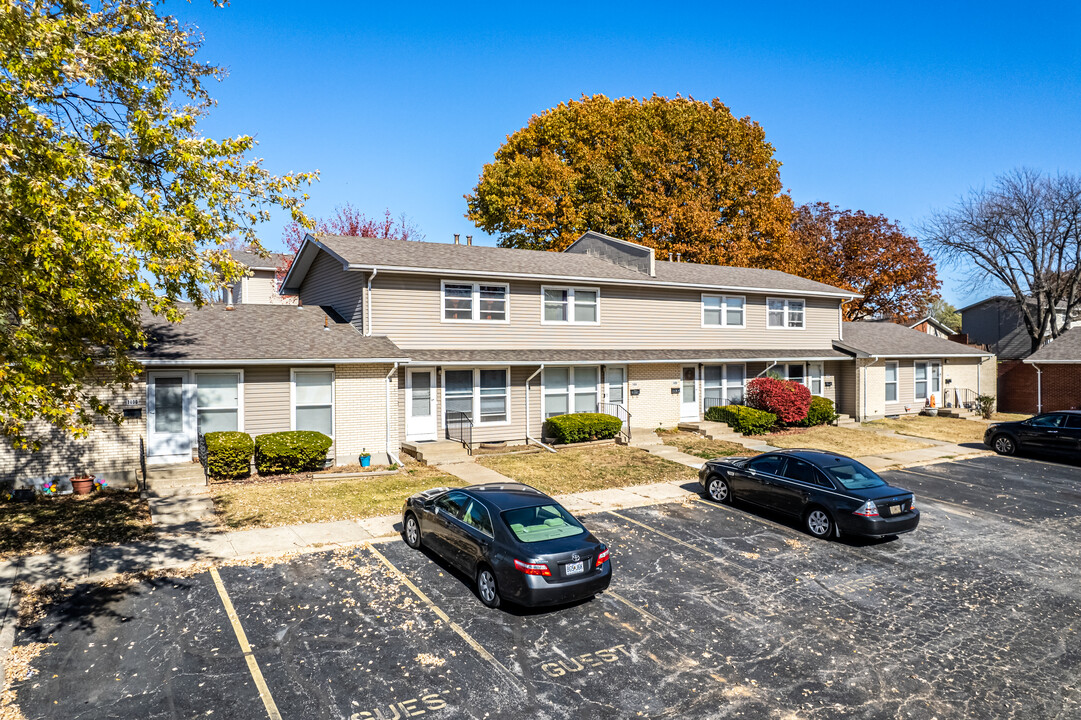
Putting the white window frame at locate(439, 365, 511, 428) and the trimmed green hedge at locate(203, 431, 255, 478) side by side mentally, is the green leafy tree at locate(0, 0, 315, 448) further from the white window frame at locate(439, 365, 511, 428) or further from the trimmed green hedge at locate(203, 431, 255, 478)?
the white window frame at locate(439, 365, 511, 428)

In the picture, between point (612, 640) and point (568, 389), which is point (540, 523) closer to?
point (612, 640)

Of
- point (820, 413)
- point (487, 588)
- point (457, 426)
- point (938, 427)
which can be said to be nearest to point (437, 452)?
point (457, 426)

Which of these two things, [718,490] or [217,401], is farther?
[217,401]

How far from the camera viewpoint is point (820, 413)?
27.6m

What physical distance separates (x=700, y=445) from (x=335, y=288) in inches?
538

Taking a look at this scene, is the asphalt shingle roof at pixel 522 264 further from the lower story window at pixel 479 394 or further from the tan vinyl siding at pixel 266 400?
the tan vinyl siding at pixel 266 400

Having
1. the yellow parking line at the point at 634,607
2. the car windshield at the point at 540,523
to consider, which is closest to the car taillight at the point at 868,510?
the yellow parking line at the point at 634,607

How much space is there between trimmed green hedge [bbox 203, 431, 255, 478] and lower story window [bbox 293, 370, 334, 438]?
1.78 metres

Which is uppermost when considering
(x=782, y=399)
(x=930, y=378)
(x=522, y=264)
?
(x=522, y=264)

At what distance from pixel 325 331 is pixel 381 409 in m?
3.06

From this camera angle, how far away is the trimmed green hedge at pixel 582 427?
22.2 meters

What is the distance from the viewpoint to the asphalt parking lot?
6.97m

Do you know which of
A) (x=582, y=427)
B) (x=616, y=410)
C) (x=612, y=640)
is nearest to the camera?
(x=612, y=640)

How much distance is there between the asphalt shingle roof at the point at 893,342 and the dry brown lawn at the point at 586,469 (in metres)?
14.8
